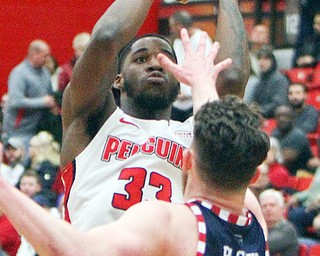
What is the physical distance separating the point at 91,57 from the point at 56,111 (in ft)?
22.8

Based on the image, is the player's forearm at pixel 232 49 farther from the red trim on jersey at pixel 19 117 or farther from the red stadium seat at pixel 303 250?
the red trim on jersey at pixel 19 117

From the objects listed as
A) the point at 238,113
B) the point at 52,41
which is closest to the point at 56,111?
the point at 52,41

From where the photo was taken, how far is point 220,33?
4711mm

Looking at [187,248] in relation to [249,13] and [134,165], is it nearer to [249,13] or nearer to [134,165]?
[134,165]

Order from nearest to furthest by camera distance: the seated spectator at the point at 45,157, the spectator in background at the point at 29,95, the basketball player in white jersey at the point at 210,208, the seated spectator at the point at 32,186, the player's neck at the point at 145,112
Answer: the basketball player in white jersey at the point at 210,208 < the player's neck at the point at 145,112 < the seated spectator at the point at 32,186 < the seated spectator at the point at 45,157 < the spectator in background at the point at 29,95

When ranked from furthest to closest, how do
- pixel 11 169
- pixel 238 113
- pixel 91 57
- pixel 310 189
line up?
pixel 11 169 → pixel 310 189 → pixel 91 57 → pixel 238 113

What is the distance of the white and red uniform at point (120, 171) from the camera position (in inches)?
176

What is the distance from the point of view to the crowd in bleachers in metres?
8.59

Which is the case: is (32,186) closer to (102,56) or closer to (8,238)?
(8,238)

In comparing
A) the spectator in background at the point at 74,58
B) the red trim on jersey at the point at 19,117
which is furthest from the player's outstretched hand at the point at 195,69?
the red trim on jersey at the point at 19,117

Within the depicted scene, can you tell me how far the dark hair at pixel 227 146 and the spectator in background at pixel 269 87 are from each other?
7.42 metres

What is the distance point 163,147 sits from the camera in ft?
15.1

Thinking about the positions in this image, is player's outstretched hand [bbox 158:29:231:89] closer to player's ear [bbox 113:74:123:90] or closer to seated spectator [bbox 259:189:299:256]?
player's ear [bbox 113:74:123:90]

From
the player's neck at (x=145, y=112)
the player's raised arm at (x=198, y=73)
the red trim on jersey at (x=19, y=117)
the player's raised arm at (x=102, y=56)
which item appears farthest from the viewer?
the red trim on jersey at (x=19, y=117)
